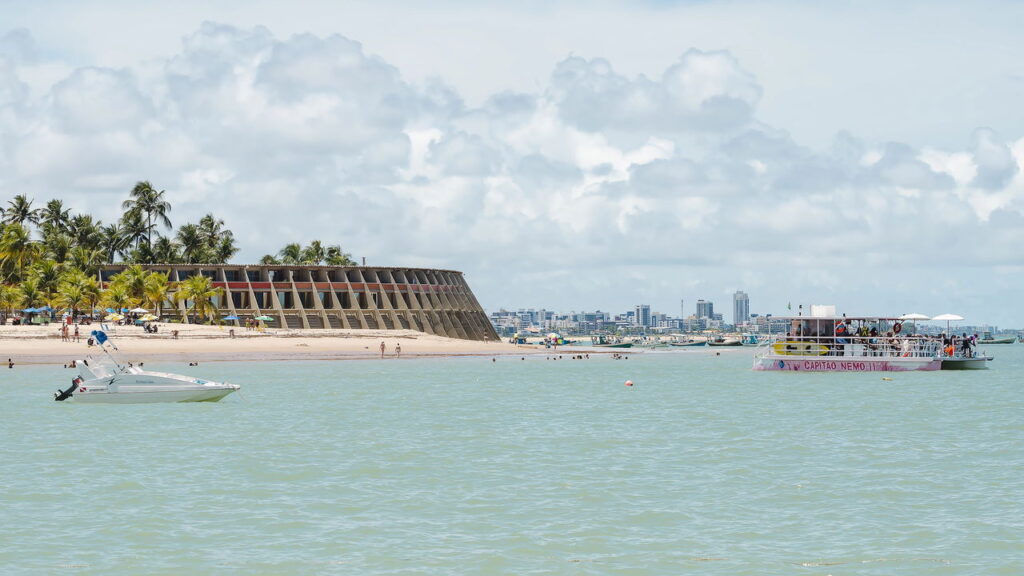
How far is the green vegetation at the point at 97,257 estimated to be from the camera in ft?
358

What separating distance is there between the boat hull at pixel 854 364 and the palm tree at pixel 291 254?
11768 cm

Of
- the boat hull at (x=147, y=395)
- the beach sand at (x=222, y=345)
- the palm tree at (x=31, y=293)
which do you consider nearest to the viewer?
the boat hull at (x=147, y=395)

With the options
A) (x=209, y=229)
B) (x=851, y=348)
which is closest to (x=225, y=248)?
(x=209, y=229)

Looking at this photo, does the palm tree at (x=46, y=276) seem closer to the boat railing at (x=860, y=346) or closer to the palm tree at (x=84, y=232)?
the palm tree at (x=84, y=232)

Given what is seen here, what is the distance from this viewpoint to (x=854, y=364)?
72.3 m

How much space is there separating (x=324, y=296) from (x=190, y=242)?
98.1 feet

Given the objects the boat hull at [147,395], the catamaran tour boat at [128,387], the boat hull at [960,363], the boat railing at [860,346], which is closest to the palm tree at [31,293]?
the catamaran tour boat at [128,387]

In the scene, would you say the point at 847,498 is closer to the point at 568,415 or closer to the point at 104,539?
the point at 104,539

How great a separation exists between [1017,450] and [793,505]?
47.0 feet

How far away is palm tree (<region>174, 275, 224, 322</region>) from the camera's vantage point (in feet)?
387

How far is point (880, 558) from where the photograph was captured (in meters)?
18.1

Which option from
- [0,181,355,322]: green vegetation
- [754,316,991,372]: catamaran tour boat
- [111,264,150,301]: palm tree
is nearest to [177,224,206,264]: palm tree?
[0,181,355,322]: green vegetation

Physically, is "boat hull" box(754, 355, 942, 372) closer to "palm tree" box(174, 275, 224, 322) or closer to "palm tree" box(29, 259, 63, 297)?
"palm tree" box(174, 275, 224, 322)

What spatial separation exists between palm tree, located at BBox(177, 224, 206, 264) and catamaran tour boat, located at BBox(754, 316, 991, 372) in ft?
330
